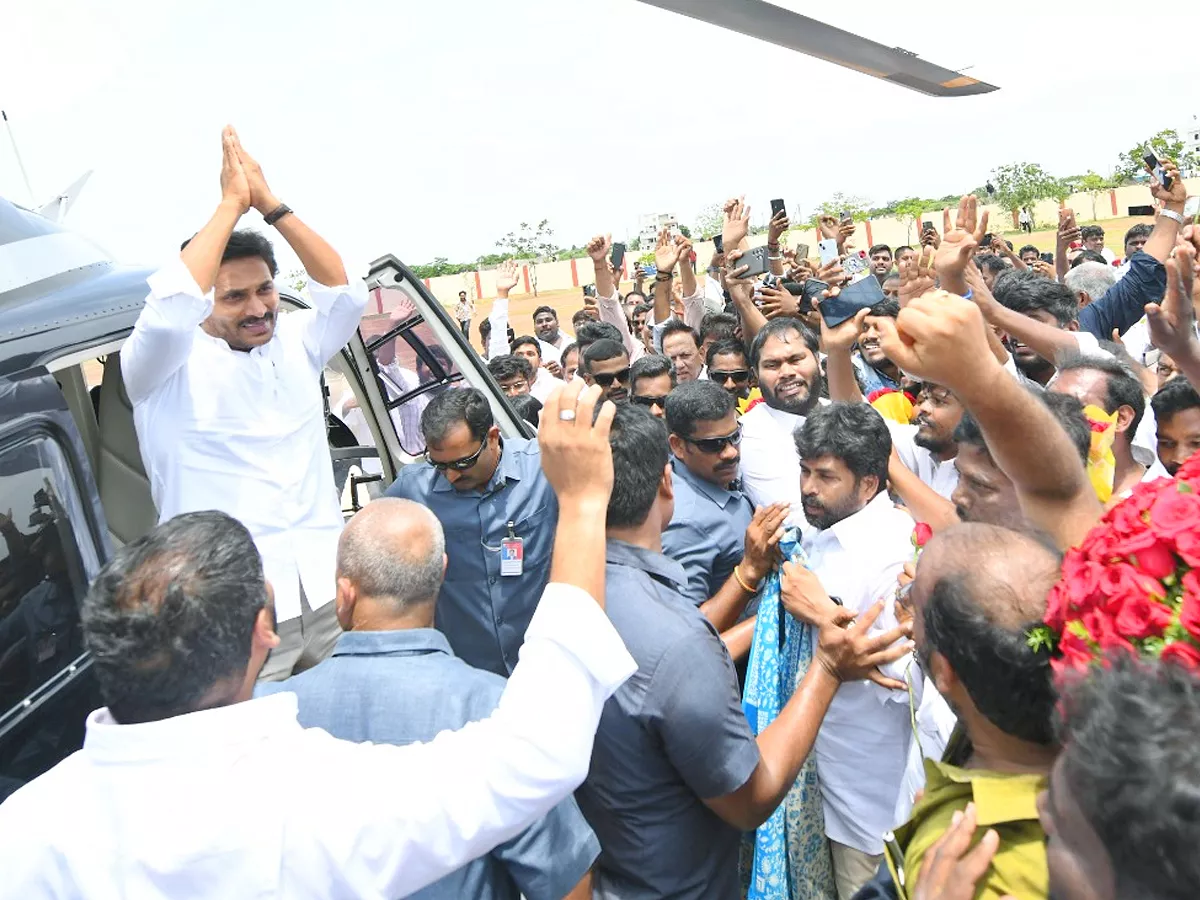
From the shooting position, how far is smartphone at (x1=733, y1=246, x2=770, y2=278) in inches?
249

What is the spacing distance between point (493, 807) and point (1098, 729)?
0.80 metres

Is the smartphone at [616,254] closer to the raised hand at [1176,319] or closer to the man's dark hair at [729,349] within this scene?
the man's dark hair at [729,349]

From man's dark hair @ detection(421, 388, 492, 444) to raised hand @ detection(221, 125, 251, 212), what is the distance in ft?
3.39

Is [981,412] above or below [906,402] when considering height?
above

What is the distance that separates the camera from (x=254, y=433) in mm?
3152

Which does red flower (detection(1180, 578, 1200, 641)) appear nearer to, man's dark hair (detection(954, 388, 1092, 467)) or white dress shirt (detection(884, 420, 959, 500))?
man's dark hair (detection(954, 388, 1092, 467))

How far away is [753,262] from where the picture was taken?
21.1 feet

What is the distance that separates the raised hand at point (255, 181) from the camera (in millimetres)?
3014

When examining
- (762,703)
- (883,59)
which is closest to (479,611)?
(762,703)

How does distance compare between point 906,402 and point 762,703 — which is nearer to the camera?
point 762,703

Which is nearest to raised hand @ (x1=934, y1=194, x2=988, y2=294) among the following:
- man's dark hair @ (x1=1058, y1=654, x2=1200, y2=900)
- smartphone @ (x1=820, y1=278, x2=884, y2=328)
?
smartphone @ (x1=820, y1=278, x2=884, y2=328)

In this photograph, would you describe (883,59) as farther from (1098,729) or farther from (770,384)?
(1098,729)

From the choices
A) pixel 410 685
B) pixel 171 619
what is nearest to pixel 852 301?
pixel 410 685

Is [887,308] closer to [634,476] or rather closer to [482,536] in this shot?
[482,536]
